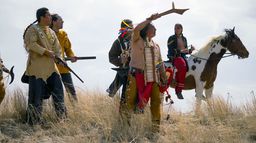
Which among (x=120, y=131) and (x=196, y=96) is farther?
(x=196, y=96)

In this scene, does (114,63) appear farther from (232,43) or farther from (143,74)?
(232,43)

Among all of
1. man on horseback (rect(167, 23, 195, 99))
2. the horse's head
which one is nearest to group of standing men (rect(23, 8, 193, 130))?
man on horseback (rect(167, 23, 195, 99))

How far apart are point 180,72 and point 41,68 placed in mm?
4217

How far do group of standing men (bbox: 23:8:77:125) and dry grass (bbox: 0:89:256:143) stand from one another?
10.7 inches

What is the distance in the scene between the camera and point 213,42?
13047 mm

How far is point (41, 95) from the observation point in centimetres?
933

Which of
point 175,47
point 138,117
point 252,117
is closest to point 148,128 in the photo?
point 138,117

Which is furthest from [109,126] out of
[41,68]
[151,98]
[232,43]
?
[232,43]

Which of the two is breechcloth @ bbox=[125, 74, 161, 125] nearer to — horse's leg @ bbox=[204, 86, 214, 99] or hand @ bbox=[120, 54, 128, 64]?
hand @ bbox=[120, 54, 128, 64]

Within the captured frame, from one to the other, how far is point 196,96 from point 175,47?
121 centimetres


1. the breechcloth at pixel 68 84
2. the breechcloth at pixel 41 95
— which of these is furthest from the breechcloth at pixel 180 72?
the breechcloth at pixel 41 95

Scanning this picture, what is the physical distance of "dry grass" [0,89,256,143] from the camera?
884 centimetres

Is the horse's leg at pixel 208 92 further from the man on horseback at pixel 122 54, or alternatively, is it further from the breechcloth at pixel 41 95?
the breechcloth at pixel 41 95

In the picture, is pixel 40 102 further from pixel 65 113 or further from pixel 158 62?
pixel 158 62
